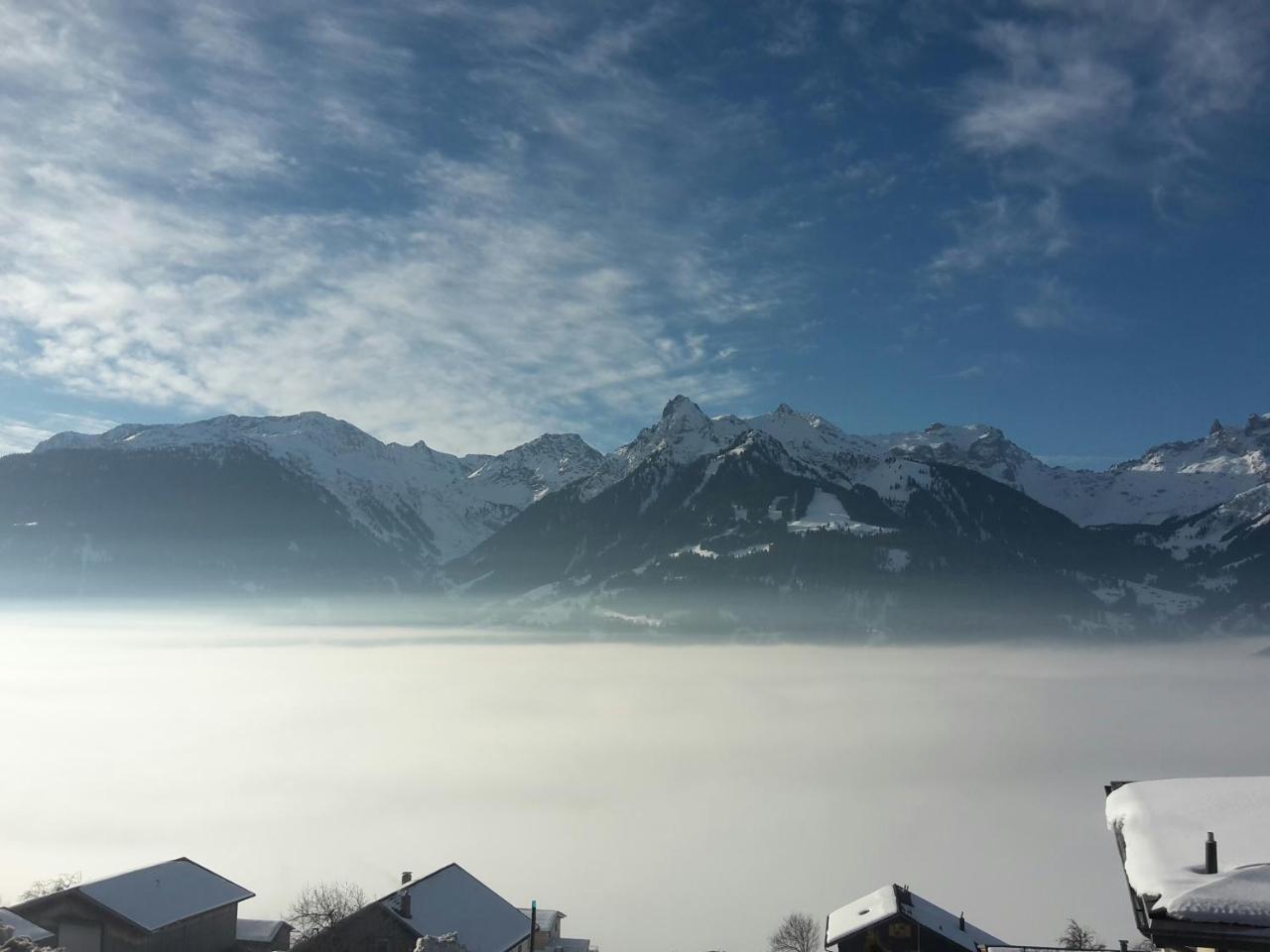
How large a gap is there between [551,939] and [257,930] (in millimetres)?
28215

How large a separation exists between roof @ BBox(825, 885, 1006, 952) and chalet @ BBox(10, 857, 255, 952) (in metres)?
43.8

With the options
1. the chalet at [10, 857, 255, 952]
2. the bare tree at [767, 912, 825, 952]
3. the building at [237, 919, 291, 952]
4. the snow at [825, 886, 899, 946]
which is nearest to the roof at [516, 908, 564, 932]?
the building at [237, 919, 291, 952]

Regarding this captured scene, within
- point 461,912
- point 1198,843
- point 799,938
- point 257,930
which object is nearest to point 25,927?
point 461,912

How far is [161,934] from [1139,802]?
68.2 m

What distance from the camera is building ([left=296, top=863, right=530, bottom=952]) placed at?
65.8 meters

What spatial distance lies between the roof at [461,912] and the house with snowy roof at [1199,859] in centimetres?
5623

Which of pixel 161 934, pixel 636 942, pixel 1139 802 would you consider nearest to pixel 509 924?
pixel 161 934

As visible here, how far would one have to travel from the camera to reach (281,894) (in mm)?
183500

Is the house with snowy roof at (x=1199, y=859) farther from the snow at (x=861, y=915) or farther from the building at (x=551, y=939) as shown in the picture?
the building at (x=551, y=939)

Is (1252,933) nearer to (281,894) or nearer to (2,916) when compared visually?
(2,916)

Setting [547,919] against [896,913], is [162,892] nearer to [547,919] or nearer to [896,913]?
[547,919]

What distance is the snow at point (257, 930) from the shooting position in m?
80.5

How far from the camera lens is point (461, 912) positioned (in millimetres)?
71688

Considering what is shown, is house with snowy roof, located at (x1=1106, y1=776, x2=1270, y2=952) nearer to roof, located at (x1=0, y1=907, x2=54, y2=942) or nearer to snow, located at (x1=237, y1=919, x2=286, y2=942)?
roof, located at (x1=0, y1=907, x2=54, y2=942)
